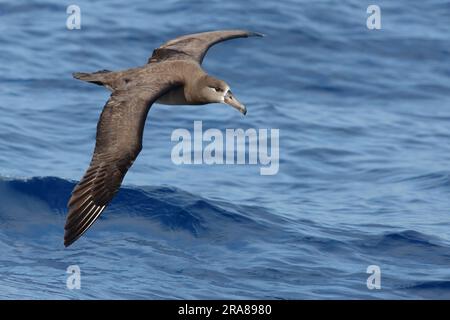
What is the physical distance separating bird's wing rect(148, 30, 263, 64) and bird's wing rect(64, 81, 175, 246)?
1.91m

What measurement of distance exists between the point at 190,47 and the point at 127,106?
2.41 metres

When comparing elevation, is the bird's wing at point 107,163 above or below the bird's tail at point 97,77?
below

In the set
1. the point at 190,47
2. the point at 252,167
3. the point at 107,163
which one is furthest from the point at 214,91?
the point at 252,167

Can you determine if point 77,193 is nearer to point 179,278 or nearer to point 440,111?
point 179,278

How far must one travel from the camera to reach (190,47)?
51.4 feet

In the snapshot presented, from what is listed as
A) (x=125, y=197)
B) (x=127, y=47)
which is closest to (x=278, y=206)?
(x=125, y=197)

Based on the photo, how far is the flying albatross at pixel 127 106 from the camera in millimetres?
12836

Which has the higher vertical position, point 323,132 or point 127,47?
point 127,47

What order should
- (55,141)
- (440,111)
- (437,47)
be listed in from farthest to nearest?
(437,47), (440,111), (55,141)

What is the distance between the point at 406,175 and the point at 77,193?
7.38 m

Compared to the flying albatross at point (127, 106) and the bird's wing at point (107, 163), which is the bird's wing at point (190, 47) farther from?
the bird's wing at point (107, 163)

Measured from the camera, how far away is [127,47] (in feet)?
74.8

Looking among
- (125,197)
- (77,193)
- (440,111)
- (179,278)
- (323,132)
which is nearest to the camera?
(77,193)

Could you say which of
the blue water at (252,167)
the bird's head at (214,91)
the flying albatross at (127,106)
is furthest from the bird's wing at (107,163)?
the blue water at (252,167)
